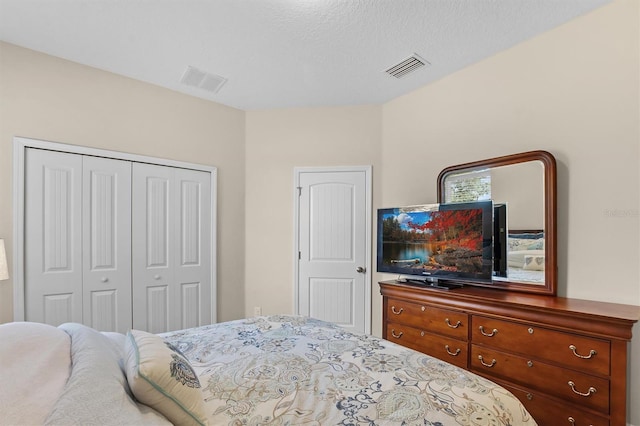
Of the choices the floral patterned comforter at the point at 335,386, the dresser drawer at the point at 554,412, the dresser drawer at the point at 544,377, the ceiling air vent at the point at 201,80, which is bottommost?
the dresser drawer at the point at 554,412

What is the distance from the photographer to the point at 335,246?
148 inches

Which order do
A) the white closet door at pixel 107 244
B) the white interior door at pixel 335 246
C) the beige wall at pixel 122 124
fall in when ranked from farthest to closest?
the white interior door at pixel 335 246 → the white closet door at pixel 107 244 → the beige wall at pixel 122 124

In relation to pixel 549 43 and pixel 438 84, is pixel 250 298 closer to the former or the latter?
pixel 438 84

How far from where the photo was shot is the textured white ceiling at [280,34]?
7.09 ft

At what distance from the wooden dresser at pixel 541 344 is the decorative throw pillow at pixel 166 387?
6.03 feet

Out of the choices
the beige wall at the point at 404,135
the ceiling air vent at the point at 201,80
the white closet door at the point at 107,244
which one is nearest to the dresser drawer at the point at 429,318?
the beige wall at the point at 404,135

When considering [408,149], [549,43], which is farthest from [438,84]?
[549,43]

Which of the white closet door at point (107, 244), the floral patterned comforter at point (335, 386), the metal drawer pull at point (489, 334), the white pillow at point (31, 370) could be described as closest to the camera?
the white pillow at point (31, 370)

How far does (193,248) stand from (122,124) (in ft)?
4.52

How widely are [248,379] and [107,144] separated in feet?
8.79

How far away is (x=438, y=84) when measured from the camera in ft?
10.4

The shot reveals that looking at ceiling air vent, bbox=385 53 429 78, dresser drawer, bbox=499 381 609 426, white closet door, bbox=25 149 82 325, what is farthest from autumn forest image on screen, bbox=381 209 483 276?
white closet door, bbox=25 149 82 325

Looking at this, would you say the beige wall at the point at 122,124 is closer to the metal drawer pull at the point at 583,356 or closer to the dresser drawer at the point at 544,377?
the dresser drawer at the point at 544,377

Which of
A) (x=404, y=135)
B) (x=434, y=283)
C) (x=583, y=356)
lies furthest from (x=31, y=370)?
(x=404, y=135)
